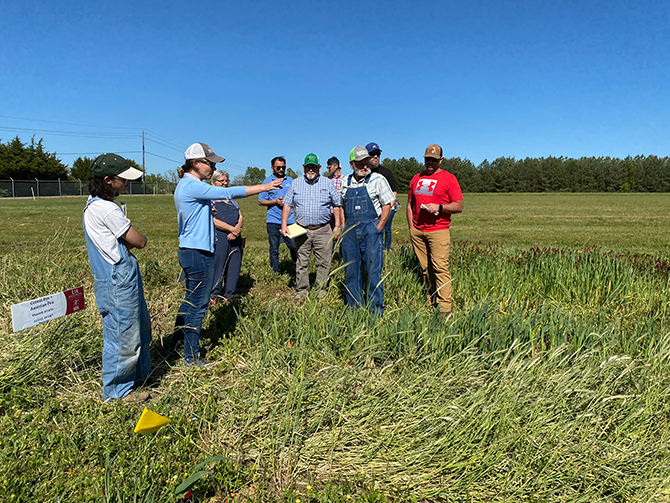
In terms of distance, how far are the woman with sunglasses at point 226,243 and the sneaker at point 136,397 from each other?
254cm

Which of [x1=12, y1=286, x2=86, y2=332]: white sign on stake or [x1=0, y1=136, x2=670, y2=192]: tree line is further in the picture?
[x1=0, y1=136, x2=670, y2=192]: tree line

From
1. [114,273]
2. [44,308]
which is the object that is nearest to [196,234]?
[114,273]

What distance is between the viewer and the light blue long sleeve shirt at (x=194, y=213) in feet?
11.4

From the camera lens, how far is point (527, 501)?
2.18 metres

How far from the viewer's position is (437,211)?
15.8ft

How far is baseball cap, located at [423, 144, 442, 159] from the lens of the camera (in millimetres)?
4906

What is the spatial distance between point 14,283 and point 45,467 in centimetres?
367

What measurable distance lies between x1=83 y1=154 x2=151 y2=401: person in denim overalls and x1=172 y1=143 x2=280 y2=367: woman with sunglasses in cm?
52

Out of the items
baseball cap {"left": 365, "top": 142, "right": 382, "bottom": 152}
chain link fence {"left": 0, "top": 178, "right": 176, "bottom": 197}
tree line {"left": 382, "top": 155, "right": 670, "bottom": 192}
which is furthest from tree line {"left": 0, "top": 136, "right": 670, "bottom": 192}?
baseball cap {"left": 365, "top": 142, "right": 382, "bottom": 152}

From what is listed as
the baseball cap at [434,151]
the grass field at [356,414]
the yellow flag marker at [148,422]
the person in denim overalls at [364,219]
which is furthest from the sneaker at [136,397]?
the baseball cap at [434,151]

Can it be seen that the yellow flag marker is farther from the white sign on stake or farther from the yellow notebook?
the yellow notebook

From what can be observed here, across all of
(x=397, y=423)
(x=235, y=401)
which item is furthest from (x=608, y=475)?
(x=235, y=401)

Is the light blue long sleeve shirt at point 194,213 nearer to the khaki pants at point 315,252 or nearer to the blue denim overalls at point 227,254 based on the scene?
the khaki pants at point 315,252

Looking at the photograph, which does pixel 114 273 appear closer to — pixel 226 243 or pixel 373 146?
pixel 226 243
